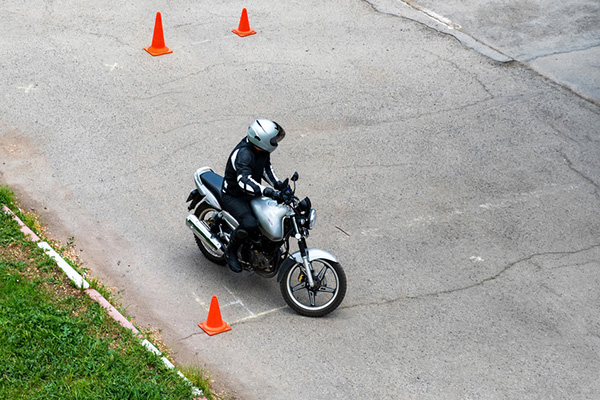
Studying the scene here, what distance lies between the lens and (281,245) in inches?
315

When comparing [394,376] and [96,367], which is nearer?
[96,367]

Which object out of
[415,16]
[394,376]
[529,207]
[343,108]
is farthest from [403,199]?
[415,16]

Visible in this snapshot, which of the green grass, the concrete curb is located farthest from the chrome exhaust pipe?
the green grass

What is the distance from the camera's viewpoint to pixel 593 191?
10422 millimetres

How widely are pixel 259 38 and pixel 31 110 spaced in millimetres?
4474

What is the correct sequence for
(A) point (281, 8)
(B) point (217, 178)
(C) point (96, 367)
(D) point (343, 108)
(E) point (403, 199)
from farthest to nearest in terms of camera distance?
(A) point (281, 8) → (D) point (343, 108) → (E) point (403, 199) → (B) point (217, 178) → (C) point (96, 367)

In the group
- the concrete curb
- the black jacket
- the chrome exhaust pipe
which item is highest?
the black jacket

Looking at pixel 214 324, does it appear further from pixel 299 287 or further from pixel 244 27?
pixel 244 27

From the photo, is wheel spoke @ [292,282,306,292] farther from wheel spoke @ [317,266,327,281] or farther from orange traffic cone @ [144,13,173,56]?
orange traffic cone @ [144,13,173,56]

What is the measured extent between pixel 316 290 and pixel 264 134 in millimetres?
1659

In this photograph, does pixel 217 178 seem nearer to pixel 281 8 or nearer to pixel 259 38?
pixel 259 38

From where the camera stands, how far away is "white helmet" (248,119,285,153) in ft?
24.9

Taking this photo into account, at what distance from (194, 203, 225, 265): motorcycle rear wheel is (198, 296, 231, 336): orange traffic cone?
1018mm

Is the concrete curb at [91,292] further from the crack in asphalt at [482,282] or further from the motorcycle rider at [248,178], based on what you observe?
the crack in asphalt at [482,282]
